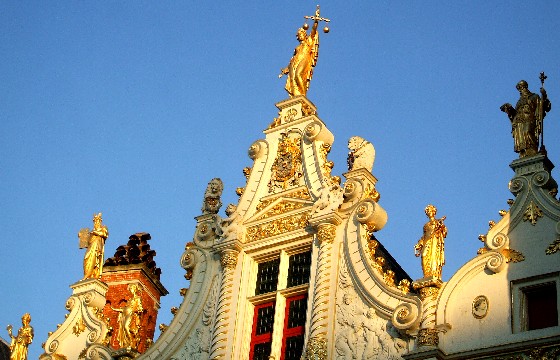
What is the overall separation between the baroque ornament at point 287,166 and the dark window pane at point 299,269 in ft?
6.14

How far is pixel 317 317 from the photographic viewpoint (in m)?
25.0

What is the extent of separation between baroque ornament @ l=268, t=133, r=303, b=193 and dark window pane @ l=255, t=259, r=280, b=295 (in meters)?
1.84

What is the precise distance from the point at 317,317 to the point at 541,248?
5.03 metres

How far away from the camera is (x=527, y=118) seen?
24.2 m

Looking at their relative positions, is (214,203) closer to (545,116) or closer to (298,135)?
(298,135)

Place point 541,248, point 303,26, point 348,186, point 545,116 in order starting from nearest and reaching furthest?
1. point 541,248
2. point 545,116
3. point 348,186
4. point 303,26

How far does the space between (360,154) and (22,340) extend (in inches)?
404

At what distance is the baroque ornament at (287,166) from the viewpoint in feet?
91.8

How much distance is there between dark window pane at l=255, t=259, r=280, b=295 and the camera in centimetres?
2688

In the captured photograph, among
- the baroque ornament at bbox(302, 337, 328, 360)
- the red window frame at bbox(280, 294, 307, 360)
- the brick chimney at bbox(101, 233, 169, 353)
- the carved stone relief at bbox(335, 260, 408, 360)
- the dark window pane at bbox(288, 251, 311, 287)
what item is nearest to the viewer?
the carved stone relief at bbox(335, 260, 408, 360)

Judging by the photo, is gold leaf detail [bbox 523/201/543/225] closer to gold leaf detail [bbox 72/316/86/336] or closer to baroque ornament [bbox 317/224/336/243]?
baroque ornament [bbox 317/224/336/243]

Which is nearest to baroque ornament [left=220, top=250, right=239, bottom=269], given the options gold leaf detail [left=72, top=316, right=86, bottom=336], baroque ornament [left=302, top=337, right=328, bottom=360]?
baroque ornament [left=302, top=337, right=328, bottom=360]

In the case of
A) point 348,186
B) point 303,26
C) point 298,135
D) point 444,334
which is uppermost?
point 303,26

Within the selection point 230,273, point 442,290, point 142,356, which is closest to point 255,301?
point 230,273
